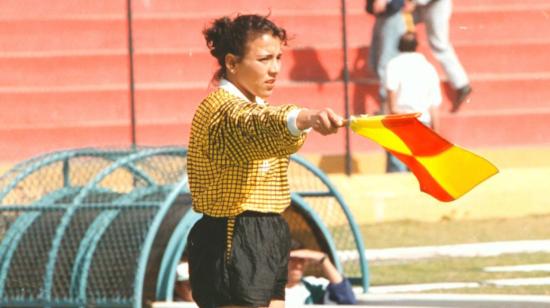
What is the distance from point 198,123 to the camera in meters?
6.68

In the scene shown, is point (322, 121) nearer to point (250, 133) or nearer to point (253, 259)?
point (250, 133)

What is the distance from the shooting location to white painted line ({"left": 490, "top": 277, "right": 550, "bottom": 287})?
1148 cm

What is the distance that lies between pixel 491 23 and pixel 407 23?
202 cm

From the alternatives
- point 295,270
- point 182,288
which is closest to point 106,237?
point 182,288

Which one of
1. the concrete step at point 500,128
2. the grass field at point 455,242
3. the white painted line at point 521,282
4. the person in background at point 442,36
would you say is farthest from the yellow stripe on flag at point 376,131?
the concrete step at point 500,128

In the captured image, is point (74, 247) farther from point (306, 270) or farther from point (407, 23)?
point (407, 23)

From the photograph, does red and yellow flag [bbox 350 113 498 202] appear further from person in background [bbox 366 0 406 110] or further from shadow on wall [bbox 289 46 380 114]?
shadow on wall [bbox 289 46 380 114]

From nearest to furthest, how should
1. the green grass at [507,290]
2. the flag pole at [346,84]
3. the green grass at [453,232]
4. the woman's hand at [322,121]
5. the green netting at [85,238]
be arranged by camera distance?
the woman's hand at [322,121], the green netting at [85,238], the green grass at [507,290], the green grass at [453,232], the flag pole at [346,84]

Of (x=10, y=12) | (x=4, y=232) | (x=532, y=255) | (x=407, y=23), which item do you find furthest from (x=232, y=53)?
(x=10, y=12)

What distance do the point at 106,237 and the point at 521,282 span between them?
307 centimetres

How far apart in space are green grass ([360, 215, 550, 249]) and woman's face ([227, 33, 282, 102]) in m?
6.72

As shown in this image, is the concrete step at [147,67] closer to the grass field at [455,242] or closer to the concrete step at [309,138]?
the concrete step at [309,138]

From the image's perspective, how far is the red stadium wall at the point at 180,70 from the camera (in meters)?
16.2

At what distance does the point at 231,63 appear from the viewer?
6.75 metres
